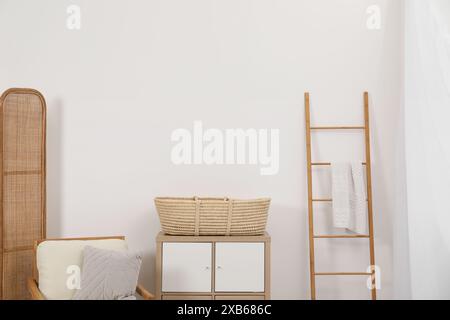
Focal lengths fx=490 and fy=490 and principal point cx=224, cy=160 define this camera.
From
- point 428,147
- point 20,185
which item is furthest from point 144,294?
point 428,147

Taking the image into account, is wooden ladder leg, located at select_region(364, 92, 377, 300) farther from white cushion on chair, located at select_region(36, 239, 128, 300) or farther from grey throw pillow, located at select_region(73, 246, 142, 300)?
white cushion on chair, located at select_region(36, 239, 128, 300)

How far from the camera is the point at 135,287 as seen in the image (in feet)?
9.29

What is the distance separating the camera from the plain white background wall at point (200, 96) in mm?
3488

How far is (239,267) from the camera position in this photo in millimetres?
3041

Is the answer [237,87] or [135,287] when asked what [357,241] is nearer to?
[237,87]

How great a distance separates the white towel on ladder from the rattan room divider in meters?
1.98

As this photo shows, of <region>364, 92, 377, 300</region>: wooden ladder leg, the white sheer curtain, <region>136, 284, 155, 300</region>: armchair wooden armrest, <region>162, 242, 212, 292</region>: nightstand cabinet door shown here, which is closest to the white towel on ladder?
<region>364, 92, 377, 300</region>: wooden ladder leg

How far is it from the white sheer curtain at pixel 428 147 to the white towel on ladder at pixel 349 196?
35cm

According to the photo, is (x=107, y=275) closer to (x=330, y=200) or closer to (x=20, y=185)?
(x=20, y=185)

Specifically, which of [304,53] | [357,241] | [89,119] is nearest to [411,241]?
[357,241]

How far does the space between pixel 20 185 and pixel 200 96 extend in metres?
1.35

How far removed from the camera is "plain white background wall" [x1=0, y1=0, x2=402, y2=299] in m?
3.49

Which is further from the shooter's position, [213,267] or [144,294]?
[213,267]
